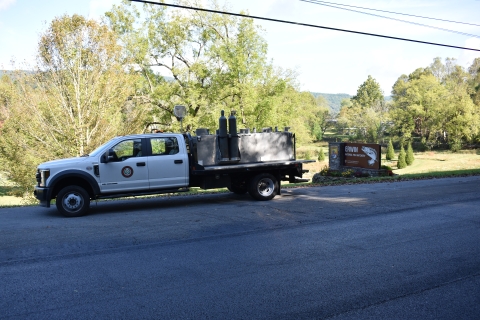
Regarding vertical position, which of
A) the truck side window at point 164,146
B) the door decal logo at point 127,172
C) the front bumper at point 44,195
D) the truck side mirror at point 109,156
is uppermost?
the truck side window at point 164,146

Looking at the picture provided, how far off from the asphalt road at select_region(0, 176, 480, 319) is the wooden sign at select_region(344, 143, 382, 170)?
1522 cm

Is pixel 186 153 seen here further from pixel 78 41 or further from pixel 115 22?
pixel 115 22

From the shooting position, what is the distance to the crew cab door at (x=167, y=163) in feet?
38.5

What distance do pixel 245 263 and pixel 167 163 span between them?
5630 millimetres

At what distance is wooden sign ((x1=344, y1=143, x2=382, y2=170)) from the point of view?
26891mm

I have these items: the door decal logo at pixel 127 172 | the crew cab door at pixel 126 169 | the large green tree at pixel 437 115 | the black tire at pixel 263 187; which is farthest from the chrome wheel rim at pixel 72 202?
the large green tree at pixel 437 115

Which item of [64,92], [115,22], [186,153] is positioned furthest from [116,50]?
[115,22]

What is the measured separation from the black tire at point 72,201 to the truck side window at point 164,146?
2068 millimetres

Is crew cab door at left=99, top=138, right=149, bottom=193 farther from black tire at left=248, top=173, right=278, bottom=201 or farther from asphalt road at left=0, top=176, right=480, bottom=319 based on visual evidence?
black tire at left=248, top=173, right=278, bottom=201

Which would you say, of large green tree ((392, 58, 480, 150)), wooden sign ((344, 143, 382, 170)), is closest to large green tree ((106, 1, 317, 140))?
wooden sign ((344, 143, 382, 170))

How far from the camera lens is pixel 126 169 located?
37.6 ft

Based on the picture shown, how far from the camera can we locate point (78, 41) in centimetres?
2077

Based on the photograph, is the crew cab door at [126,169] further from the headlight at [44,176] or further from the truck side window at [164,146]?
the headlight at [44,176]

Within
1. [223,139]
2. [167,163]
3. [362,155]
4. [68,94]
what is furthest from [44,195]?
[362,155]
